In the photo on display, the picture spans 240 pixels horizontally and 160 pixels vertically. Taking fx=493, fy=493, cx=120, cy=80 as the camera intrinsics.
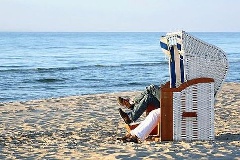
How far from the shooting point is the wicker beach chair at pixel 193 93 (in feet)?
19.9

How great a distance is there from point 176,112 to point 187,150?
625 mm

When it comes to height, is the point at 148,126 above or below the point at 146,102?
below

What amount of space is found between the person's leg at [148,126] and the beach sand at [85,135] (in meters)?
0.16

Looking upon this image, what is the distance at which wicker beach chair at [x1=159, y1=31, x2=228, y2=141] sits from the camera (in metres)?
6.06

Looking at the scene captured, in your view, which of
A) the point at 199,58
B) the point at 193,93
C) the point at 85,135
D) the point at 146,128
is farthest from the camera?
the point at 85,135

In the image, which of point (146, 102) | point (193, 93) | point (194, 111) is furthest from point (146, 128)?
→ point (193, 93)

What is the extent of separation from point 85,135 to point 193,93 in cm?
199

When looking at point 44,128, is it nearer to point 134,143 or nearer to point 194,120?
point 134,143

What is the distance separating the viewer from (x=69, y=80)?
22.8 metres

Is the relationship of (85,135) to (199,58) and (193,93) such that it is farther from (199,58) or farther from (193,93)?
(199,58)

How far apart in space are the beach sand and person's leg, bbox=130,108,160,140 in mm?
162

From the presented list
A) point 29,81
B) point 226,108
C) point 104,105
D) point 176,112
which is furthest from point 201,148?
point 29,81

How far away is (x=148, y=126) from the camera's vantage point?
635cm

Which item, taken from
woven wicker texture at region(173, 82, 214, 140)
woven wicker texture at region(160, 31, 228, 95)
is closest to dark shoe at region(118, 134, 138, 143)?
→ woven wicker texture at region(173, 82, 214, 140)
